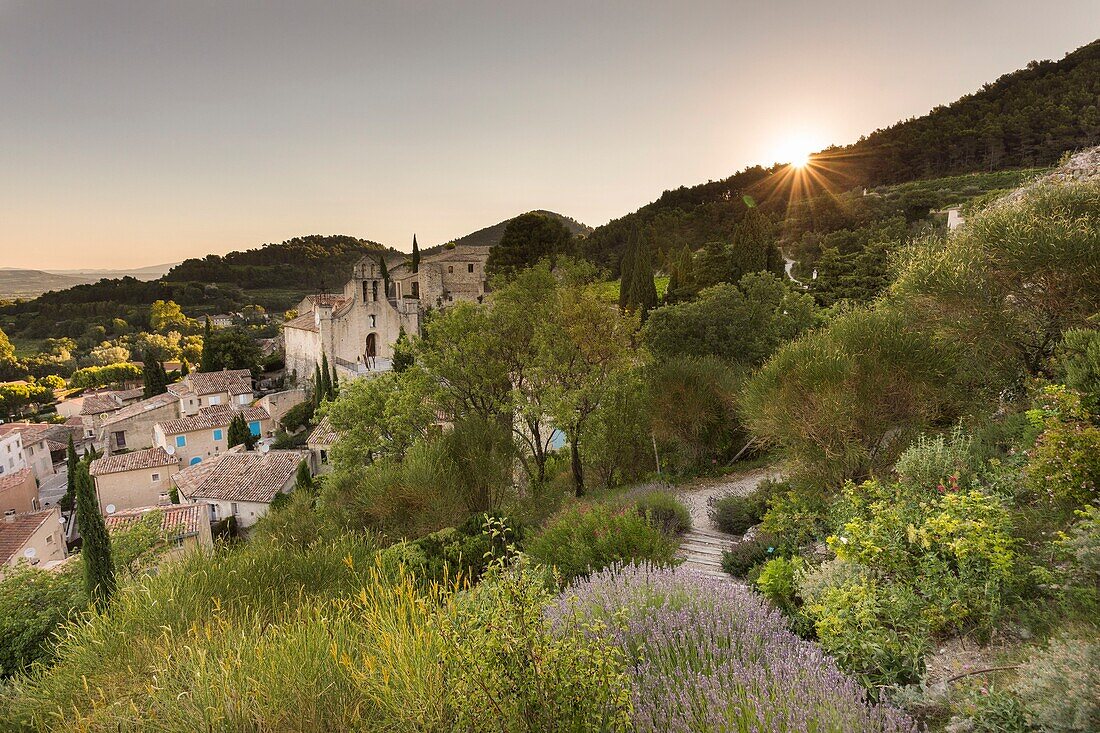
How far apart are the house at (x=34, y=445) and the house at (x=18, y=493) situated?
7207mm

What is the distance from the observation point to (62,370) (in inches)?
2512

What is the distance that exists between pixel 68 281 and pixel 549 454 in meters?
181

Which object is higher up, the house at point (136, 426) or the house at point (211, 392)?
the house at point (211, 392)

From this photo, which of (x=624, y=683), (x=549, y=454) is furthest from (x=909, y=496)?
(x=549, y=454)

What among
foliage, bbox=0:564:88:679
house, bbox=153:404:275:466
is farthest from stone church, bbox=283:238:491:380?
foliage, bbox=0:564:88:679

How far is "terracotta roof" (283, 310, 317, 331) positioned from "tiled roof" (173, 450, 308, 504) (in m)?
13.6

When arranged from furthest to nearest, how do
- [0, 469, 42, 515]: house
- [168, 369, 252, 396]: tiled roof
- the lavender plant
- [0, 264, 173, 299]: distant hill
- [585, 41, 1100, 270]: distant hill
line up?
[0, 264, 173, 299]: distant hill < [585, 41, 1100, 270]: distant hill < [168, 369, 252, 396]: tiled roof < [0, 469, 42, 515]: house < the lavender plant

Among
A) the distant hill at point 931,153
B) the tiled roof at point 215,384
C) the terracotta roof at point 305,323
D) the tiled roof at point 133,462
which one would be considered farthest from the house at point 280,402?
the distant hill at point 931,153

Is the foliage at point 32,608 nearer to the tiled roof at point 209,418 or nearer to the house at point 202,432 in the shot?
the house at point 202,432

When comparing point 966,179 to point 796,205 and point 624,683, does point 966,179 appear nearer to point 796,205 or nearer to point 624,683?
point 796,205

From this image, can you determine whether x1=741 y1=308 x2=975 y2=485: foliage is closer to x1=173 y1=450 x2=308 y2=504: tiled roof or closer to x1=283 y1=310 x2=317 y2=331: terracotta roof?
x1=173 y1=450 x2=308 y2=504: tiled roof

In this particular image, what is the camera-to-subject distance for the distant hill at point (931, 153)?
4847 cm

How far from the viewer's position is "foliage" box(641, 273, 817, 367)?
17969 millimetres

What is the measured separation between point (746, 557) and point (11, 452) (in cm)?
4789
